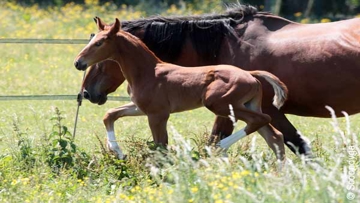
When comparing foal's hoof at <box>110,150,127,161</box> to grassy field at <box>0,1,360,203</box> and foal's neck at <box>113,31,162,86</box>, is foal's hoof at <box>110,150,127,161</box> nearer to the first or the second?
grassy field at <box>0,1,360,203</box>

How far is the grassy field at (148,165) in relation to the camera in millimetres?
5301

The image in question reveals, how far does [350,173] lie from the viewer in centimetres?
575

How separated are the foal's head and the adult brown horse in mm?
653

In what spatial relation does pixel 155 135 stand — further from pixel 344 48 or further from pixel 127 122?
pixel 127 122

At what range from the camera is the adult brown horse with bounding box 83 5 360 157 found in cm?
803

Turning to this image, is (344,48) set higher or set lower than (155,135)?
higher

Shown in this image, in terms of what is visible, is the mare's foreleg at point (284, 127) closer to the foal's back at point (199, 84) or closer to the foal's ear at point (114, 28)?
the foal's back at point (199, 84)

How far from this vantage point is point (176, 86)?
25.1 feet

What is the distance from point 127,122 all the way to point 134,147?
3.64 metres

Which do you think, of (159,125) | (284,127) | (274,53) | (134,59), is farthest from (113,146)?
(274,53)

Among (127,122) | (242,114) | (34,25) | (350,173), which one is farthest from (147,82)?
(34,25)

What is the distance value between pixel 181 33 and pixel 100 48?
101 centimetres

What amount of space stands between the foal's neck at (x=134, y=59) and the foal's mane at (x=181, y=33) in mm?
577

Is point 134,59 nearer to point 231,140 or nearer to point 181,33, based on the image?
point 181,33
